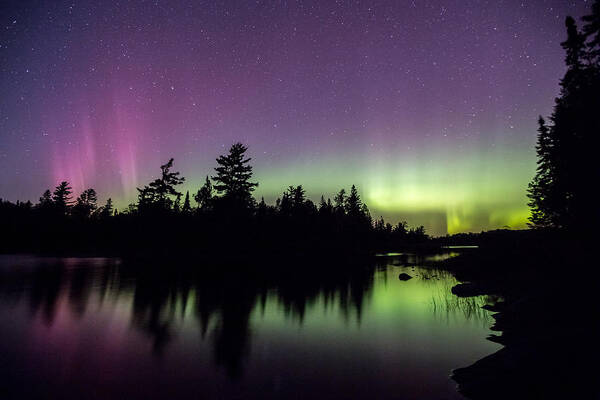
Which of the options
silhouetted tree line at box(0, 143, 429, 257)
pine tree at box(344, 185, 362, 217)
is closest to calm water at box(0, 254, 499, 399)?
silhouetted tree line at box(0, 143, 429, 257)

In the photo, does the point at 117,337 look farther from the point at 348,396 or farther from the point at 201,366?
the point at 348,396

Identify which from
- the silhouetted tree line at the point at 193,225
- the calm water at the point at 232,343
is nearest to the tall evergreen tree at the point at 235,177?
the silhouetted tree line at the point at 193,225

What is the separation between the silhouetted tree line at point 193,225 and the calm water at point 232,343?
36.1m

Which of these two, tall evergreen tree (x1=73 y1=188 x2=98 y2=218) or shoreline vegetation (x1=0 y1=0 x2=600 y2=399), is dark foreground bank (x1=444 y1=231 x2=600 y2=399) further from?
tall evergreen tree (x1=73 y1=188 x2=98 y2=218)

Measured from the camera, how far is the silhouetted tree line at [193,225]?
2327 inches

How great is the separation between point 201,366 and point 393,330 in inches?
364

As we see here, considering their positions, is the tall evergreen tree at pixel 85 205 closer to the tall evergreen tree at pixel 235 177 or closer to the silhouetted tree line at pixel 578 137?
the tall evergreen tree at pixel 235 177

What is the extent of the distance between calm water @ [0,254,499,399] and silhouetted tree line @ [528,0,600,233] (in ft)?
61.3

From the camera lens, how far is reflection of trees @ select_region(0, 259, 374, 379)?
A: 41.7 ft

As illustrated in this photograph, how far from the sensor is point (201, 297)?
2028 centimetres

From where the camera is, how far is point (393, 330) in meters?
14.2

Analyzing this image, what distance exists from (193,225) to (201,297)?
46.4 m

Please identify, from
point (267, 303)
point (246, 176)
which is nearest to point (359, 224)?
point (246, 176)

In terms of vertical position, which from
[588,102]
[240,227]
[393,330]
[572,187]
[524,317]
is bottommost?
[393,330]
